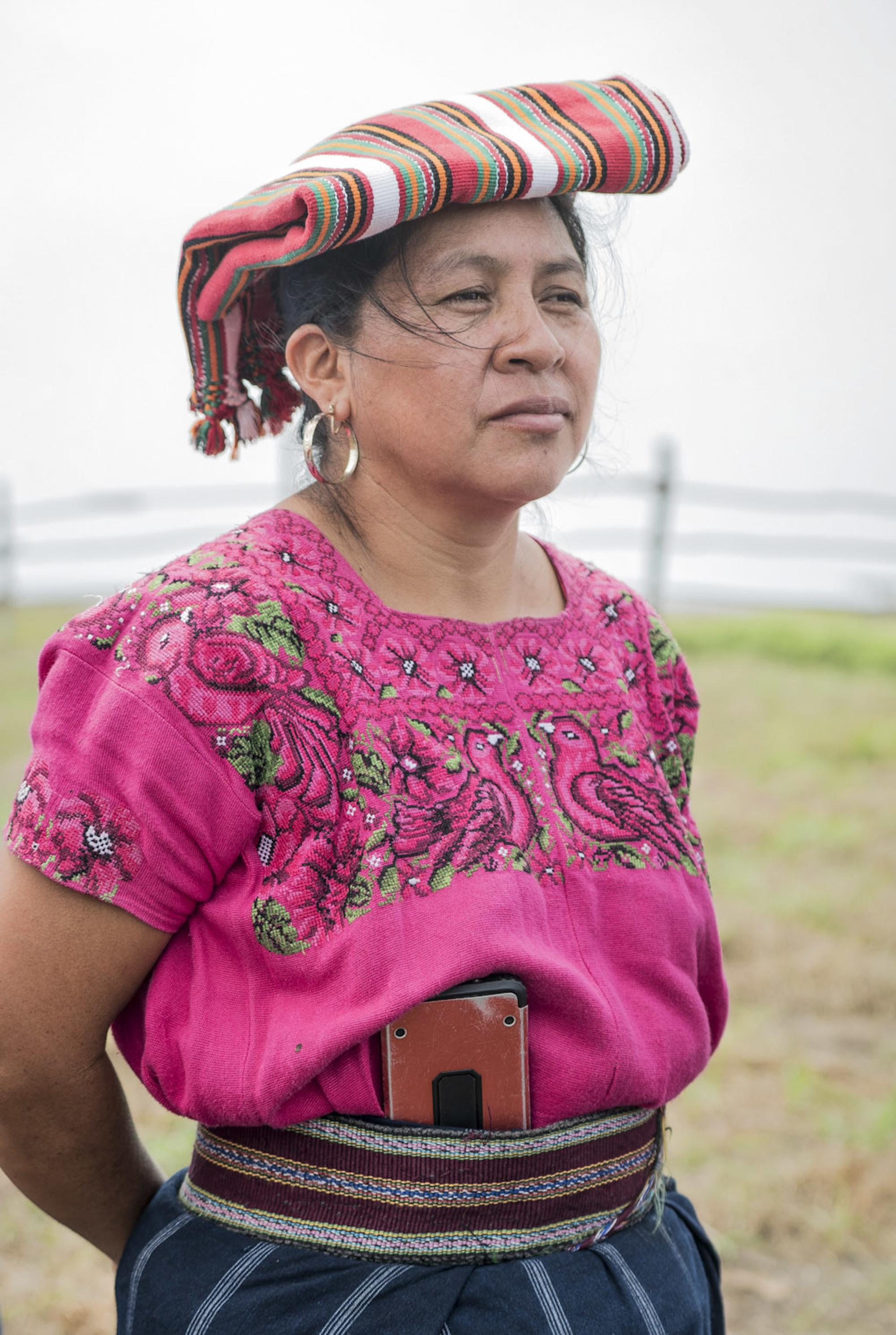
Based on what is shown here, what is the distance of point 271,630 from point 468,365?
41 centimetres

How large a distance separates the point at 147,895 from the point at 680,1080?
70cm

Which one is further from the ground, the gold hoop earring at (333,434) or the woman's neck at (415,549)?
the gold hoop earring at (333,434)

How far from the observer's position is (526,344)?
4.79 ft

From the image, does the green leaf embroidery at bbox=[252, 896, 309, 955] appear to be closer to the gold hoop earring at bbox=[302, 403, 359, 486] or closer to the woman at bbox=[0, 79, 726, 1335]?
the woman at bbox=[0, 79, 726, 1335]

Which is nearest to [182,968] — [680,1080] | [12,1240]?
[680,1080]

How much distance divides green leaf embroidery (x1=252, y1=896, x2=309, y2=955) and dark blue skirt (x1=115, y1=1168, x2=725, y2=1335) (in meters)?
0.36

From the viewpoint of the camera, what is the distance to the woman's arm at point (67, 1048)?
1291mm

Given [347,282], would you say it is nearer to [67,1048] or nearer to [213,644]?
[213,644]

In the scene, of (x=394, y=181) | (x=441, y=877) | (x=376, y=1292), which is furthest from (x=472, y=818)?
(x=394, y=181)

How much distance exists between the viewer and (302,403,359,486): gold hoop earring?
1.54 metres

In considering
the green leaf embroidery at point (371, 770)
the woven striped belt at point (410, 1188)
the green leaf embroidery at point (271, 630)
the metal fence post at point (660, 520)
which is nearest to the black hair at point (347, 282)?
the green leaf embroidery at point (271, 630)

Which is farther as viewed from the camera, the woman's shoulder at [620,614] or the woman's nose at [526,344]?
the woman's shoulder at [620,614]

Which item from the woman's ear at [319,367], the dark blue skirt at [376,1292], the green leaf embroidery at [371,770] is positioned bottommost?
the dark blue skirt at [376,1292]

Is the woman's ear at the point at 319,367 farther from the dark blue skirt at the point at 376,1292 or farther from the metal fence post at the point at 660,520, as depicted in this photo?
the metal fence post at the point at 660,520
